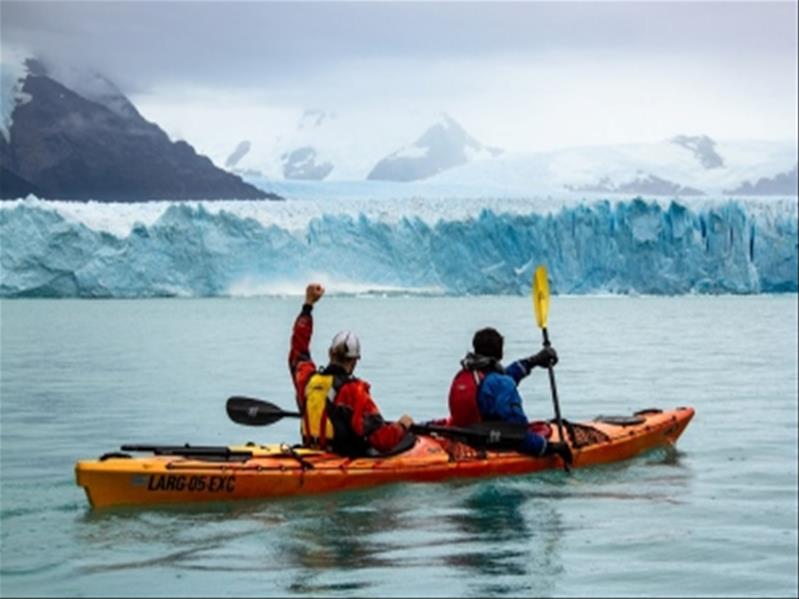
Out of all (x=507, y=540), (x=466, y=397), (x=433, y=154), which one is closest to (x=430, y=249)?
(x=466, y=397)

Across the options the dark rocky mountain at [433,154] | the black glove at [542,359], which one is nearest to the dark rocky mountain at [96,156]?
the black glove at [542,359]

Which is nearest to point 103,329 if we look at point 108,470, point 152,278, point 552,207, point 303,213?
point 152,278

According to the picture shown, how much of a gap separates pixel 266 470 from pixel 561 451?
2.19 meters

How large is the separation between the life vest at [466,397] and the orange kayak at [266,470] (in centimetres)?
19

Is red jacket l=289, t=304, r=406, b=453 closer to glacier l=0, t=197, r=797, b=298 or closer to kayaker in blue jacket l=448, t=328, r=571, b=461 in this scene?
kayaker in blue jacket l=448, t=328, r=571, b=461

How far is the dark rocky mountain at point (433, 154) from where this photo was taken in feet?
438

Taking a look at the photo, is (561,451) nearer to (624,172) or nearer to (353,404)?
(353,404)

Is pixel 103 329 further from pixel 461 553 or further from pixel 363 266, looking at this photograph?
pixel 461 553

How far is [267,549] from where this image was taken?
7.40 m

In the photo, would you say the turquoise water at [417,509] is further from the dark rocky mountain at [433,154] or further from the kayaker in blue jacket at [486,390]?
the dark rocky mountain at [433,154]

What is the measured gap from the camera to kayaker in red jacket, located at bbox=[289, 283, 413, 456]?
833 centimetres

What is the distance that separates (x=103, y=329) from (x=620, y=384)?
16.2m

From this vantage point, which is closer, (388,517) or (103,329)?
(388,517)

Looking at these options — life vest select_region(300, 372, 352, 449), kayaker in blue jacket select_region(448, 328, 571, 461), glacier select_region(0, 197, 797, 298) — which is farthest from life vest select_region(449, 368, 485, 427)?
glacier select_region(0, 197, 797, 298)
